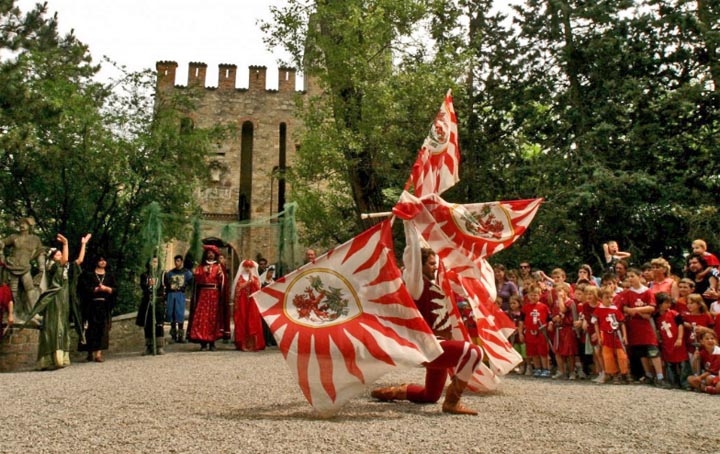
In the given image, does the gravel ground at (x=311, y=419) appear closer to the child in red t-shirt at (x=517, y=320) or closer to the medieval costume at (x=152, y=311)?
the child in red t-shirt at (x=517, y=320)

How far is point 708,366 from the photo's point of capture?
7422mm

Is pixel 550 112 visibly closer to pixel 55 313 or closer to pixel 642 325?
pixel 642 325

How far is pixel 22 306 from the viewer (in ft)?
34.6

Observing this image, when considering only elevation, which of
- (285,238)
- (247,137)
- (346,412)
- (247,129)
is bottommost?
(346,412)

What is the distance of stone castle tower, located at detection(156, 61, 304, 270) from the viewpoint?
28.7 meters

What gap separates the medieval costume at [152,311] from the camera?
38.7 feet

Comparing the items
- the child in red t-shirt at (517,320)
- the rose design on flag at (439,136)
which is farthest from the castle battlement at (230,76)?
the rose design on flag at (439,136)

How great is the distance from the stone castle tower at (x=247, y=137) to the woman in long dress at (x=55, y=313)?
18.2m

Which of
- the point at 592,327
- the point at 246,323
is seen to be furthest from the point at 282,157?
the point at 592,327

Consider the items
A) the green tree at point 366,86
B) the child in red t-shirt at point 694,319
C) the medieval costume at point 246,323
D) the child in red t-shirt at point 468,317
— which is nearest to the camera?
the child in red t-shirt at point 468,317

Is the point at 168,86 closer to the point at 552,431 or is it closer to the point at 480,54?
the point at 480,54

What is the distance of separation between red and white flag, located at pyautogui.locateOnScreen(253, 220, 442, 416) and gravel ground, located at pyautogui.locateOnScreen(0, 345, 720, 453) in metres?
0.36

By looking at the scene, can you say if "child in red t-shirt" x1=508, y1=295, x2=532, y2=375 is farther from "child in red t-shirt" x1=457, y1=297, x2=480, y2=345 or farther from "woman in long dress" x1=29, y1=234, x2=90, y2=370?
"woman in long dress" x1=29, y1=234, x2=90, y2=370

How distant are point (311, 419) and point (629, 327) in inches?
207
